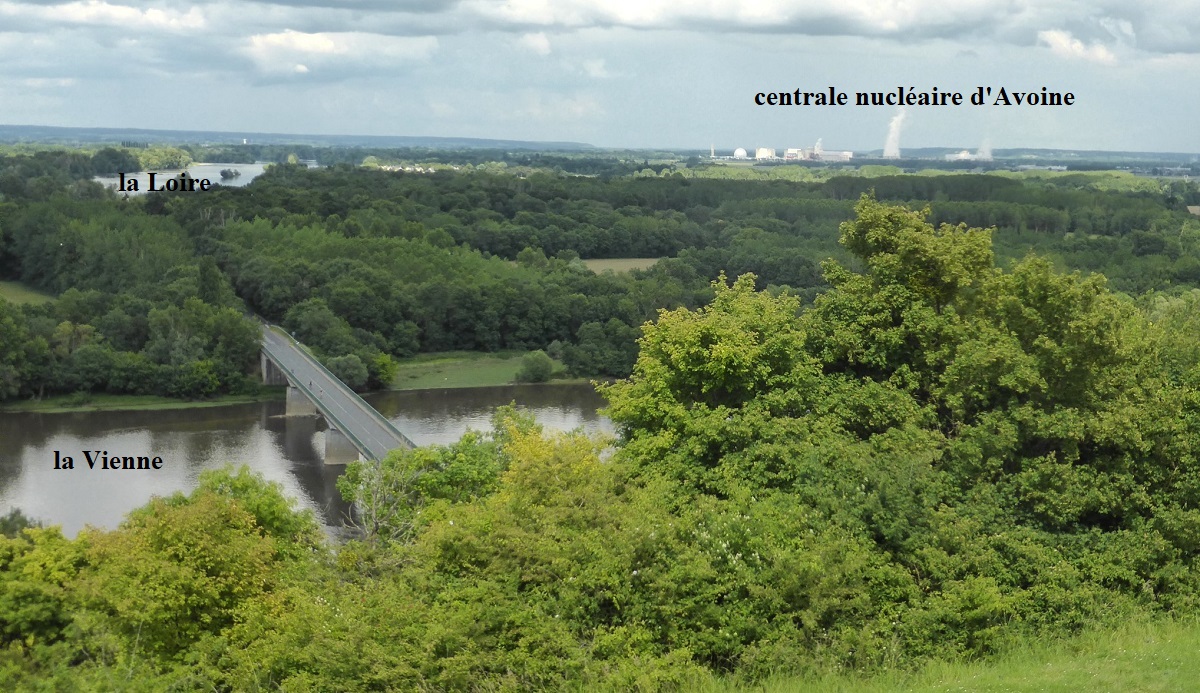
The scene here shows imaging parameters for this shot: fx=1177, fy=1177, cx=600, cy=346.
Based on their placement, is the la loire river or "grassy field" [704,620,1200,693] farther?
the la loire river

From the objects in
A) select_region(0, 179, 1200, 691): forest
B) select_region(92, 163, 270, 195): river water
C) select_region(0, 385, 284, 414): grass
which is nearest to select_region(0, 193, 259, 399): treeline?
select_region(0, 385, 284, 414): grass

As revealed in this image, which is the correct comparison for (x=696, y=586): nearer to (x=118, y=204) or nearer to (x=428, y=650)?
(x=428, y=650)

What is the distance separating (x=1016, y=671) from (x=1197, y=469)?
4634mm

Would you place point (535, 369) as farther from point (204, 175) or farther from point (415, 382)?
point (204, 175)

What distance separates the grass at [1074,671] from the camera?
10.2 meters

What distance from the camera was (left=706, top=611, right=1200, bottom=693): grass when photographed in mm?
10156

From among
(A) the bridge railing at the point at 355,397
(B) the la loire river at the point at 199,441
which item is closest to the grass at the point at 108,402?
(B) the la loire river at the point at 199,441

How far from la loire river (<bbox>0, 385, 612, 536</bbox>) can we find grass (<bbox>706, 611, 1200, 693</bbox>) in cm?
2097

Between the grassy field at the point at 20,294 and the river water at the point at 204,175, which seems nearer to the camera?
the grassy field at the point at 20,294

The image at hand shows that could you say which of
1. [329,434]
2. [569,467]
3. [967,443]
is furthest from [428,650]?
[329,434]

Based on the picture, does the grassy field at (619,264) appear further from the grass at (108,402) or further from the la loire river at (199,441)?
the grass at (108,402)

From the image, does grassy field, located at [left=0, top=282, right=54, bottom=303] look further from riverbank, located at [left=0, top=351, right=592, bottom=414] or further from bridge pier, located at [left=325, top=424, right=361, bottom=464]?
bridge pier, located at [left=325, top=424, right=361, bottom=464]

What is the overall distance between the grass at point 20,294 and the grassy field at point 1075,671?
63472mm

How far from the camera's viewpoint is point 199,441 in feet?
140
